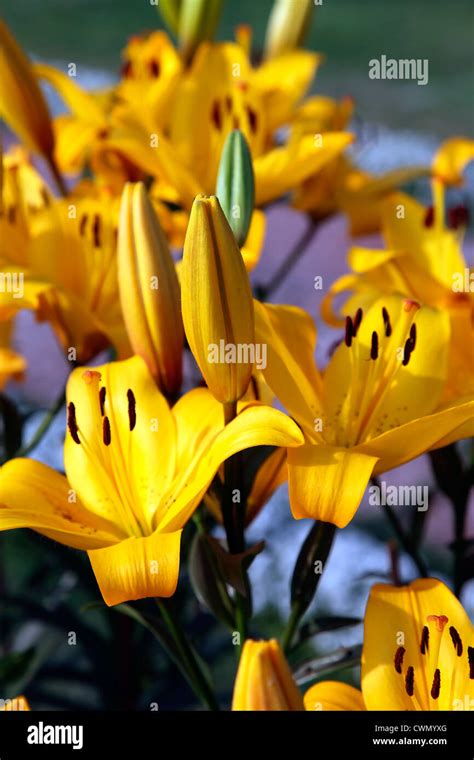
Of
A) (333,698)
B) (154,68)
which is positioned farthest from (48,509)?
(154,68)

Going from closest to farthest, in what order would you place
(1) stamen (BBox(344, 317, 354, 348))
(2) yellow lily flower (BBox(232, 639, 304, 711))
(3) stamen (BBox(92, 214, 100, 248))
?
1. (2) yellow lily flower (BBox(232, 639, 304, 711))
2. (1) stamen (BBox(344, 317, 354, 348))
3. (3) stamen (BBox(92, 214, 100, 248))

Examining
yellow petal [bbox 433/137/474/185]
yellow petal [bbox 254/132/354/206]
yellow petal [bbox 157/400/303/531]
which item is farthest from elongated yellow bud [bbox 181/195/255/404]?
yellow petal [bbox 433/137/474/185]

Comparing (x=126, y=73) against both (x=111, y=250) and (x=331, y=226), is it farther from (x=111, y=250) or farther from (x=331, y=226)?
(x=331, y=226)

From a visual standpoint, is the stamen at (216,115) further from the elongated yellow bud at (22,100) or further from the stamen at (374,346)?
the stamen at (374,346)

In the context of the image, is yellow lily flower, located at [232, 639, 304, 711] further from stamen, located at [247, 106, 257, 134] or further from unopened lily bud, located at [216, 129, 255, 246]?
stamen, located at [247, 106, 257, 134]

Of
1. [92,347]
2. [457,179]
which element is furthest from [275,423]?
[457,179]

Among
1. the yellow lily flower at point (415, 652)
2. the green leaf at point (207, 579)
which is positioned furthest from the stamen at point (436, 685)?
the green leaf at point (207, 579)

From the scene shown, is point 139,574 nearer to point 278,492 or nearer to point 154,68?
point 154,68
